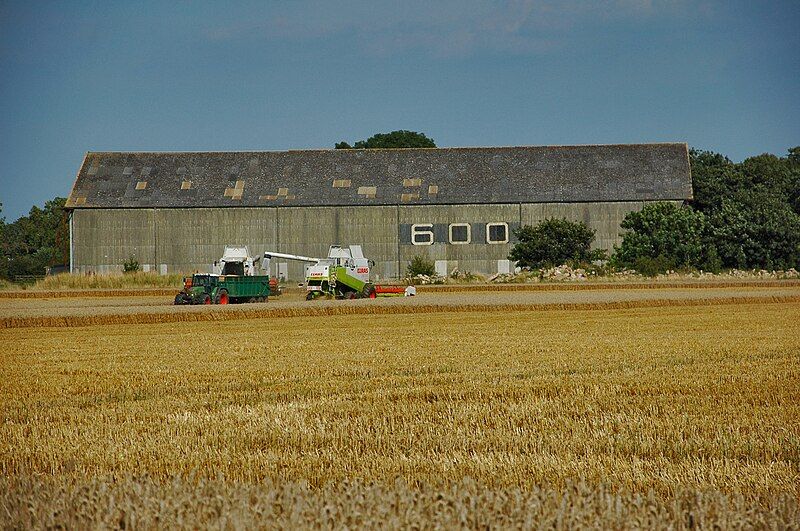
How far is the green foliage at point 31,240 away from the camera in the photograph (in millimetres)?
93688

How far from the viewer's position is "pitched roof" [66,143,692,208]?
2547 inches

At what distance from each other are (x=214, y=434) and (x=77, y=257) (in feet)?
188

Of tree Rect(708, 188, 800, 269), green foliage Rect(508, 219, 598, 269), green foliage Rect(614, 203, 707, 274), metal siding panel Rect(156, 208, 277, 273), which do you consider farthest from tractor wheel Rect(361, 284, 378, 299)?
tree Rect(708, 188, 800, 269)

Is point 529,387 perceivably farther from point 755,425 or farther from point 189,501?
point 189,501

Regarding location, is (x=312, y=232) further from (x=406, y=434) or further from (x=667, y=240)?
(x=406, y=434)

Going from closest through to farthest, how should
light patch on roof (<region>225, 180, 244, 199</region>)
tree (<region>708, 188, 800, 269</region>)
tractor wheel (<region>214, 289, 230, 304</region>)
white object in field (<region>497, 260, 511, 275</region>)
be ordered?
tractor wheel (<region>214, 289, 230, 304</region>), tree (<region>708, 188, 800, 269</region>), white object in field (<region>497, 260, 511, 275</region>), light patch on roof (<region>225, 180, 244, 199</region>)

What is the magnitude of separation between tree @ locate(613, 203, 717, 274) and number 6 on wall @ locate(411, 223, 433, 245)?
11.5 m

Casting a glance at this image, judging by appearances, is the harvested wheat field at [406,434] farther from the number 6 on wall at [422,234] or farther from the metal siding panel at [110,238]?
the metal siding panel at [110,238]

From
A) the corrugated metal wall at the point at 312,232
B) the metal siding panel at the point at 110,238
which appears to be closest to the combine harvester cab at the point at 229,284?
the corrugated metal wall at the point at 312,232

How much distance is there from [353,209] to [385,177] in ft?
13.0

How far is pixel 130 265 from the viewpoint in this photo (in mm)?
61656

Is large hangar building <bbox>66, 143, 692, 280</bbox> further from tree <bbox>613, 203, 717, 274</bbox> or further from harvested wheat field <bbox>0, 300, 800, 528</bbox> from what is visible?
harvested wheat field <bbox>0, 300, 800, 528</bbox>

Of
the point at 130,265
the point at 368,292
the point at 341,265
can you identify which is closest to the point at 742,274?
the point at 368,292

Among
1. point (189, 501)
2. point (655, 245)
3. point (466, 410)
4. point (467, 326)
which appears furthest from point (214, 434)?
point (655, 245)
